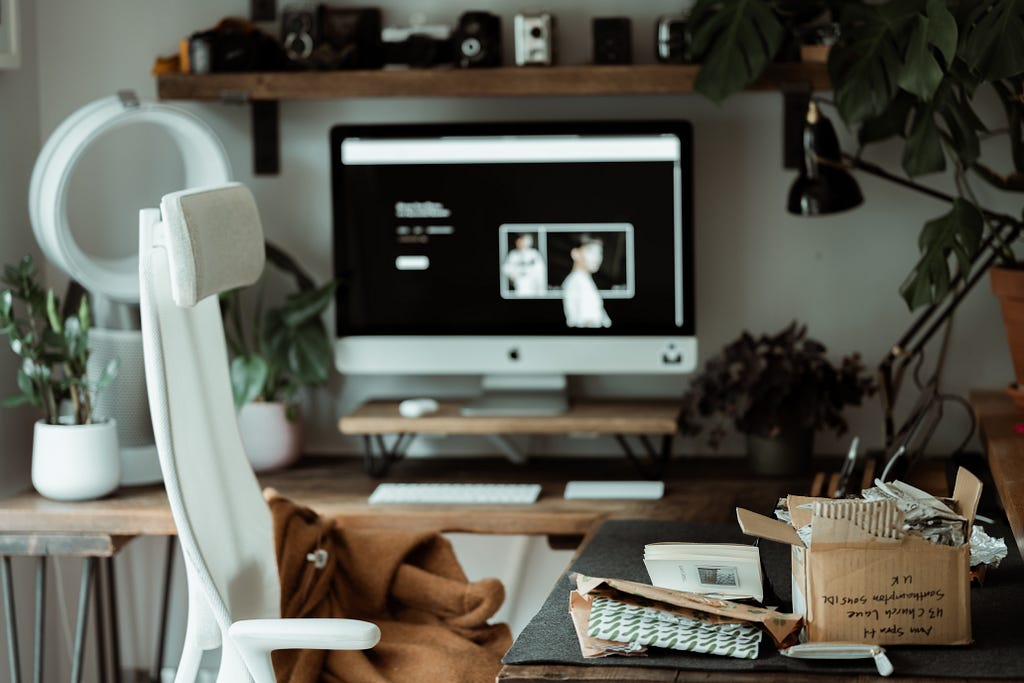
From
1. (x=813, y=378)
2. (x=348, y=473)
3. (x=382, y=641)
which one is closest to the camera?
(x=382, y=641)

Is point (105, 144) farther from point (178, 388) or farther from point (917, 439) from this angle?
point (917, 439)

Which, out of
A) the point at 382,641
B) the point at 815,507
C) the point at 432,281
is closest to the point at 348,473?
the point at 432,281

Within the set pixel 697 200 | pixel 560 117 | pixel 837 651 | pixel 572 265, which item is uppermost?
pixel 560 117

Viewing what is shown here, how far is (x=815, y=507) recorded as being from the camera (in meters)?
1.35

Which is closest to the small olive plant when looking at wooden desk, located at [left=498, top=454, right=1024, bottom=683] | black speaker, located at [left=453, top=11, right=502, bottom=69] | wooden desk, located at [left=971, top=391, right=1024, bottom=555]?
black speaker, located at [left=453, top=11, right=502, bottom=69]

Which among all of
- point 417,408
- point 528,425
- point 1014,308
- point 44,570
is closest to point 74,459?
point 44,570

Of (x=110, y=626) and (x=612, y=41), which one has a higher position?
(x=612, y=41)

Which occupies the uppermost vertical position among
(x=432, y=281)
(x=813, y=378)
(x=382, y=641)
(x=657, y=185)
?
(x=657, y=185)

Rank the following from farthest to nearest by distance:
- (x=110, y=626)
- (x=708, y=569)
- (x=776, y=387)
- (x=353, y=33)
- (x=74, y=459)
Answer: (x=110, y=626) → (x=353, y=33) → (x=776, y=387) → (x=74, y=459) → (x=708, y=569)

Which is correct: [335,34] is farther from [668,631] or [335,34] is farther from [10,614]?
[668,631]

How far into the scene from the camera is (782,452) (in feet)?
8.09

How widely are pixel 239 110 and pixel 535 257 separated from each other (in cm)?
73

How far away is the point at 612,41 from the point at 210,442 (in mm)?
1182

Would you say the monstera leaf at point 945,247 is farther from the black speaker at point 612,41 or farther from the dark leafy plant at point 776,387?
the black speaker at point 612,41
